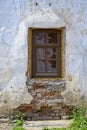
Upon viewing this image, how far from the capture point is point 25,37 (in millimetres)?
7039

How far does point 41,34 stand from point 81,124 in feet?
6.48

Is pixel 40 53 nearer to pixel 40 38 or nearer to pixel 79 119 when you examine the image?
pixel 40 38

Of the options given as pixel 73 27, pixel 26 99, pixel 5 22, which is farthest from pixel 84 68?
pixel 5 22

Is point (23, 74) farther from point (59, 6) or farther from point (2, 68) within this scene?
point (59, 6)

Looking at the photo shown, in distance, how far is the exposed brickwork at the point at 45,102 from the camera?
711 cm

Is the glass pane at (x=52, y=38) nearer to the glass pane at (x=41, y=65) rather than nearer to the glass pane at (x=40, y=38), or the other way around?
the glass pane at (x=40, y=38)

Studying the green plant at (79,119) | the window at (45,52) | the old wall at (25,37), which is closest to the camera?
the green plant at (79,119)

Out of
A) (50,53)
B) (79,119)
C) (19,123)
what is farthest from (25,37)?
(79,119)

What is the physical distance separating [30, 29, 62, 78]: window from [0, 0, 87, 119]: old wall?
196 mm

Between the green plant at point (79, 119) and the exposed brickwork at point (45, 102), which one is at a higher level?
the exposed brickwork at point (45, 102)

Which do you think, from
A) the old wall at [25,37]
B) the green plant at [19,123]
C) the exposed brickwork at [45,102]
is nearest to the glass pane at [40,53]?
the old wall at [25,37]

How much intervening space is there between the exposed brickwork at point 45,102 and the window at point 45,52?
0.21 metres

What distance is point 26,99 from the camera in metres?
7.09

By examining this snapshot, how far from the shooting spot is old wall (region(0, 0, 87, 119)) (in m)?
7.03
